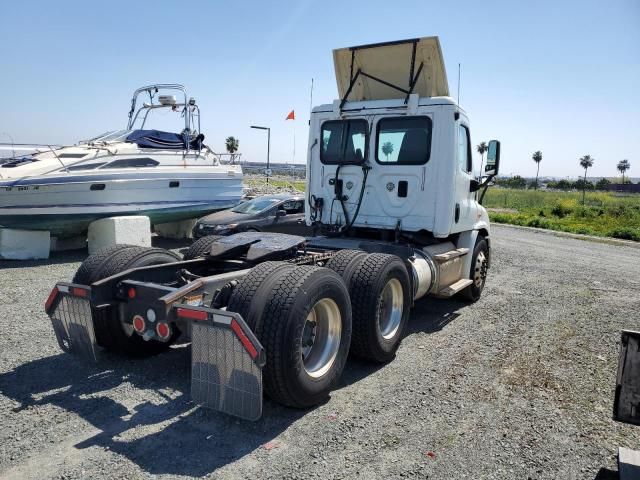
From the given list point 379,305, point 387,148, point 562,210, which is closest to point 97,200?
point 387,148

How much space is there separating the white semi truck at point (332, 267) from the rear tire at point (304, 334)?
0.01m

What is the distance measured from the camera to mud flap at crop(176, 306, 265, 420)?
3.39 meters

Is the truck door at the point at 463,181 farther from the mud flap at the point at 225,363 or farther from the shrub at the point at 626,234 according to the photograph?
the shrub at the point at 626,234

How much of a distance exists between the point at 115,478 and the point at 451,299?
617 centimetres

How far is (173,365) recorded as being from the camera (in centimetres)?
488

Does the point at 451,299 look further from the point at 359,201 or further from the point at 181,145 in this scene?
the point at 181,145

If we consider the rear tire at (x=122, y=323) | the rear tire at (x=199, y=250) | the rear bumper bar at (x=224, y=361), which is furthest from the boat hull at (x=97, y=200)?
the rear bumper bar at (x=224, y=361)

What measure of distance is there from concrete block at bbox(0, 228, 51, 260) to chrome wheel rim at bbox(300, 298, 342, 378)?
8.28 metres

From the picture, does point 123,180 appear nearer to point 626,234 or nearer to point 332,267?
point 332,267

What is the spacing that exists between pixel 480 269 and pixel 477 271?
0.16m

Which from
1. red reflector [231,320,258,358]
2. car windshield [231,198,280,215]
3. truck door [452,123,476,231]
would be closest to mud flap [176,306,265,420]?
red reflector [231,320,258,358]

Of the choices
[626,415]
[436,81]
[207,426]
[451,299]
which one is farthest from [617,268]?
[207,426]

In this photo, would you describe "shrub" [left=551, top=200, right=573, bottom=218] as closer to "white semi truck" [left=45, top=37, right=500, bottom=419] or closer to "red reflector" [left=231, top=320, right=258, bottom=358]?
"white semi truck" [left=45, top=37, right=500, bottom=419]

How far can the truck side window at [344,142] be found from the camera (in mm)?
6949
